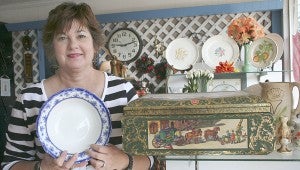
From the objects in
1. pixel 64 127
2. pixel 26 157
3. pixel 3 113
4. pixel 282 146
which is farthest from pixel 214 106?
pixel 3 113

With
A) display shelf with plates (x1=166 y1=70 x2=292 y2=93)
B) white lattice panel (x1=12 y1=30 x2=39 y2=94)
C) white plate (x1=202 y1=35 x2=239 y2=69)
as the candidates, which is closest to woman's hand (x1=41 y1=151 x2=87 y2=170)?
display shelf with plates (x1=166 y1=70 x2=292 y2=93)

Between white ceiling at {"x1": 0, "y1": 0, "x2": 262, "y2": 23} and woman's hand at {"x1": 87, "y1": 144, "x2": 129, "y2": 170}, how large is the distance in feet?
6.78

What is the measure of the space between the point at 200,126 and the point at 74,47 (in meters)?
0.31

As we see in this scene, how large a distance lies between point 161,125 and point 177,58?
154 cm

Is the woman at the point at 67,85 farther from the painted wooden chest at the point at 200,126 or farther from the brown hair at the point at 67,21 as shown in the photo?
the painted wooden chest at the point at 200,126

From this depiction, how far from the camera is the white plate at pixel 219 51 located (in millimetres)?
1769

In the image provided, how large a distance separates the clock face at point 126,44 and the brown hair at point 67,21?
1.94 metres

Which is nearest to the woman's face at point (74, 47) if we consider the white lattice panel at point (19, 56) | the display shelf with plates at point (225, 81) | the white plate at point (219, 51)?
the display shelf with plates at point (225, 81)

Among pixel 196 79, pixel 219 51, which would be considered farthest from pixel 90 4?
pixel 196 79

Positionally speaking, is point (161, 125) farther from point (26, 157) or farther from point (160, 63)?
point (160, 63)

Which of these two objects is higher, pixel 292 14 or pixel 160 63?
pixel 292 14

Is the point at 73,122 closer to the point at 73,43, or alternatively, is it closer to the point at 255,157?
the point at 73,43

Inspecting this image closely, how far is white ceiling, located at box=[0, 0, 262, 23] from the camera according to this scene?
2.47 metres

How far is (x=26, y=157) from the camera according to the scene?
69 cm
